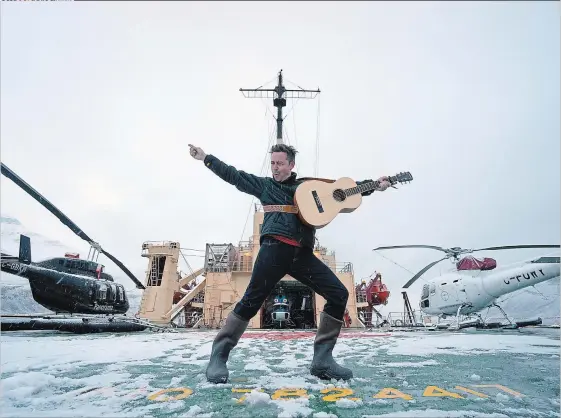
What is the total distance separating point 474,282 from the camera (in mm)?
13547

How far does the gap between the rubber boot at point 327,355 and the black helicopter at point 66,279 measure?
935cm

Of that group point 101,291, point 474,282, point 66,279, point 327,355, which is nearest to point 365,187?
point 327,355

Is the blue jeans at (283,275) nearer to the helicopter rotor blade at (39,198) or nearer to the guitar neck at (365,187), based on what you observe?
the guitar neck at (365,187)

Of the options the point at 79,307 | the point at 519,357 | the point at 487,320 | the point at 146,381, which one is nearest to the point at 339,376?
the point at 146,381

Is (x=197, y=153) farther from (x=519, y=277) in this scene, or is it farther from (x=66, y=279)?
(x=519, y=277)

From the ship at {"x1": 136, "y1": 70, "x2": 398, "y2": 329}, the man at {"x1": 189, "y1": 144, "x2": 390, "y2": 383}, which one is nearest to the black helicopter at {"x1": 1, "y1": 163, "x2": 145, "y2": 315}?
the ship at {"x1": 136, "y1": 70, "x2": 398, "y2": 329}

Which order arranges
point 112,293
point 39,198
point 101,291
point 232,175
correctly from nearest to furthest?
point 232,175
point 39,198
point 101,291
point 112,293

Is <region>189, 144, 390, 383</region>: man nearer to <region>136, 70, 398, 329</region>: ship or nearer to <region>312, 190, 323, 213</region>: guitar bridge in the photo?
<region>312, 190, 323, 213</region>: guitar bridge

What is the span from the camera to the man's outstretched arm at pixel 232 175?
9.34 ft

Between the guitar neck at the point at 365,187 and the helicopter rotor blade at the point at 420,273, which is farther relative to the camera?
the helicopter rotor blade at the point at 420,273

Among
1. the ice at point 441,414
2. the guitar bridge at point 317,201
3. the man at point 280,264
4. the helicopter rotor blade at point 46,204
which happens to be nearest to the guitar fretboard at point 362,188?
the guitar bridge at point 317,201

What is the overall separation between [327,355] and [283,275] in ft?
2.58

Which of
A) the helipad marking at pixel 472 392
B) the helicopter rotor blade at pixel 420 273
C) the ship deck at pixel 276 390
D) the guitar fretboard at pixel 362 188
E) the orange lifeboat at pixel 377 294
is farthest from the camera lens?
the orange lifeboat at pixel 377 294

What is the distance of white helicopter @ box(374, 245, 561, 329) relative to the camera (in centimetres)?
1169
